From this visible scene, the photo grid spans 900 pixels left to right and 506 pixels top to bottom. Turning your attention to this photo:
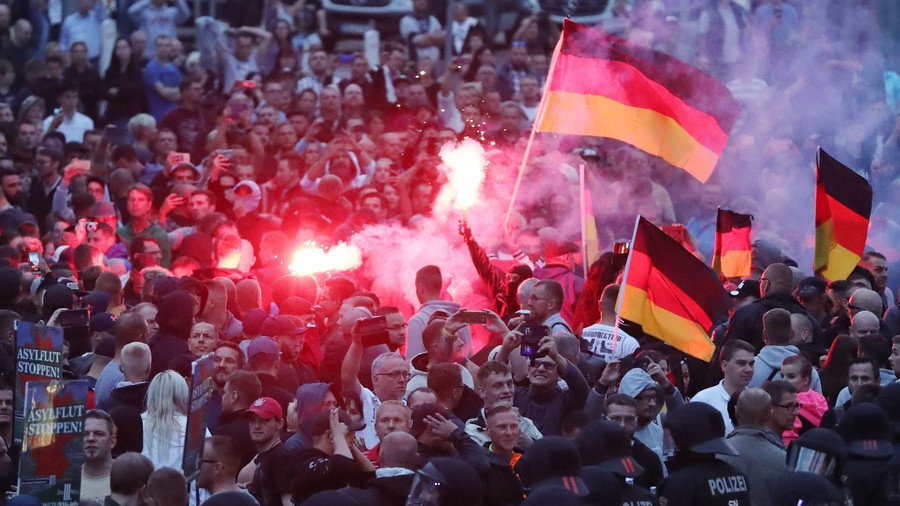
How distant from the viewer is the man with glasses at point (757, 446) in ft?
25.6

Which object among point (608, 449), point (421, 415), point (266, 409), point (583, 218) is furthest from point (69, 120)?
point (608, 449)

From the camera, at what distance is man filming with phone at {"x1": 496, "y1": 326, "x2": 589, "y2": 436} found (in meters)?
8.88

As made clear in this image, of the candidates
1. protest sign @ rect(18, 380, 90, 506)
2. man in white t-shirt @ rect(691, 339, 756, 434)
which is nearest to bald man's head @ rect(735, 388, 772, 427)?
man in white t-shirt @ rect(691, 339, 756, 434)

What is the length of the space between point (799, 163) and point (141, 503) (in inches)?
416

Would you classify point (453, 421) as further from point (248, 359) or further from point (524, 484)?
point (248, 359)

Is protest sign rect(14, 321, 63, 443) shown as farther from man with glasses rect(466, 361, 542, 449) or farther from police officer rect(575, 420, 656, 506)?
police officer rect(575, 420, 656, 506)

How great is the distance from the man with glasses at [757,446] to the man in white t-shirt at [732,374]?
827mm

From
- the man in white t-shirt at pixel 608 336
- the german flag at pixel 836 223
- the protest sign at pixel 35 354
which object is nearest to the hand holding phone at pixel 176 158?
the man in white t-shirt at pixel 608 336

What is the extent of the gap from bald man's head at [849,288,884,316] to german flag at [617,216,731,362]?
199cm

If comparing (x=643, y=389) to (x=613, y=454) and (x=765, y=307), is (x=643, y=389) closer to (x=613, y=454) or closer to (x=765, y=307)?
(x=613, y=454)

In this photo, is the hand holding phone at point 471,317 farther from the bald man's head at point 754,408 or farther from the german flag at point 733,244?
the german flag at point 733,244

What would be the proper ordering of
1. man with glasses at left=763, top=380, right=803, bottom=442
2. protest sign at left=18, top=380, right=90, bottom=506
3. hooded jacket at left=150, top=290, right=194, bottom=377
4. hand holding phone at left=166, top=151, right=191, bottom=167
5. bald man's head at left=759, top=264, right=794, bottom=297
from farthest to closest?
hand holding phone at left=166, top=151, right=191, bottom=167, bald man's head at left=759, top=264, right=794, bottom=297, hooded jacket at left=150, top=290, right=194, bottom=377, man with glasses at left=763, top=380, right=803, bottom=442, protest sign at left=18, top=380, right=90, bottom=506

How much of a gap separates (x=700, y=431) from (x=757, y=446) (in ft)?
3.01

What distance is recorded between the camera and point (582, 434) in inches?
287
